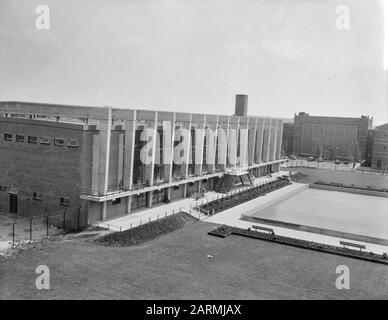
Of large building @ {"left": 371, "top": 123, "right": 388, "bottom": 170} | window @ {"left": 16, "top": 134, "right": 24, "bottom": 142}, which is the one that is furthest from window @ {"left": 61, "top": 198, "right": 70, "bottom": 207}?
large building @ {"left": 371, "top": 123, "right": 388, "bottom": 170}

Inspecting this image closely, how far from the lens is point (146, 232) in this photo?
94.9 ft

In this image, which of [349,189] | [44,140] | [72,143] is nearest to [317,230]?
[72,143]

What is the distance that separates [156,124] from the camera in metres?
36.7

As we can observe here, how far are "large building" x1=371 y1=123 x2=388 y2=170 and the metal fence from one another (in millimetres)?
69922

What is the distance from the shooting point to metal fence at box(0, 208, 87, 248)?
1115 inches

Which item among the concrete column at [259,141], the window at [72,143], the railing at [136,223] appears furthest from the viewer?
the concrete column at [259,141]

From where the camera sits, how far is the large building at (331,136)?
315ft

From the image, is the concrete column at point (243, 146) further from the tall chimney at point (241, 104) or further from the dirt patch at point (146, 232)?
the dirt patch at point (146, 232)

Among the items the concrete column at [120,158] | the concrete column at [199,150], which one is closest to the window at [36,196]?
the concrete column at [120,158]

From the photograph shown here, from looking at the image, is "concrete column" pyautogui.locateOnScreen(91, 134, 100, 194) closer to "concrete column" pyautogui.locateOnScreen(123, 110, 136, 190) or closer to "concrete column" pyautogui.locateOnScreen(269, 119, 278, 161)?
"concrete column" pyautogui.locateOnScreen(123, 110, 136, 190)

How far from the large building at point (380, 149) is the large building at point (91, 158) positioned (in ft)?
182

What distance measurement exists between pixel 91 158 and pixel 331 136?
7743 centimetres

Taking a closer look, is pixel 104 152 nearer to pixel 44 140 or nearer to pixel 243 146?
pixel 44 140
